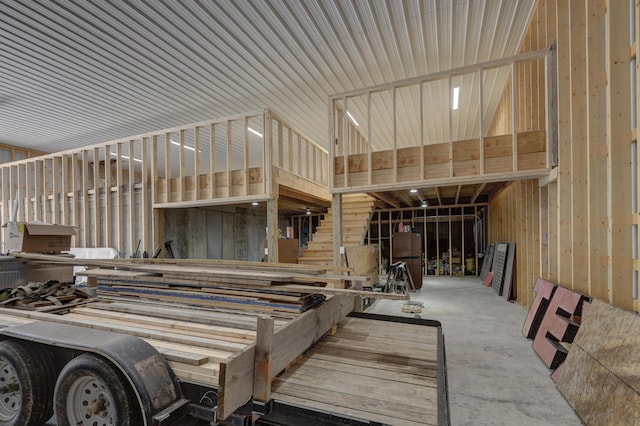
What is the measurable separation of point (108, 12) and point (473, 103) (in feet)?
26.9

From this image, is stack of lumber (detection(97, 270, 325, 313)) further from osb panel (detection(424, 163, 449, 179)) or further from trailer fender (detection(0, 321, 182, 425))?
osb panel (detection(424, 163, 449, 179))

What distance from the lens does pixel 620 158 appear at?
3.34 metres

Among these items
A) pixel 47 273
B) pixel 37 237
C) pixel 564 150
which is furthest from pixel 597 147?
pixel 37 237

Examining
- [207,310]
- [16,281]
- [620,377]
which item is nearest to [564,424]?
[620,377]

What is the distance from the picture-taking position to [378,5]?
15.5 ft

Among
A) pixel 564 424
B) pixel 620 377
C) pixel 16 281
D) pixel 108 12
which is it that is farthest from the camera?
pixel 108 12

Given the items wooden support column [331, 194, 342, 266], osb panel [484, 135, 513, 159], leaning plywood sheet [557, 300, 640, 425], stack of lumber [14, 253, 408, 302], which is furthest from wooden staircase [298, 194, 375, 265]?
leaning plywood sheet [557, 300, 640, 425]

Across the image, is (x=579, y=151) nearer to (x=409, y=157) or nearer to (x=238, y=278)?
(x=409, y=157)

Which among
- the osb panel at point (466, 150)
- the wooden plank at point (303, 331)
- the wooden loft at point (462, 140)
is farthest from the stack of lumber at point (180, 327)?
the osb panel at point (466, 150)

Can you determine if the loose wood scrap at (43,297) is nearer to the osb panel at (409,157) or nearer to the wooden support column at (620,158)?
the osb panel at (409,157)

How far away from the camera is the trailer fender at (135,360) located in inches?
65.6

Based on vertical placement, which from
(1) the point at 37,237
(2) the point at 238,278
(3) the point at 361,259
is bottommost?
(3) the point at 361,259

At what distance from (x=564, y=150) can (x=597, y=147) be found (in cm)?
55

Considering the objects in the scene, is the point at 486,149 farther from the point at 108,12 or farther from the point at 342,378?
the point at 108,12
